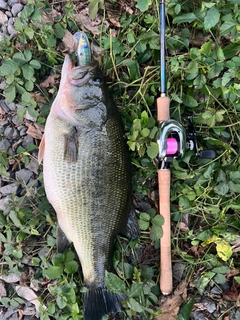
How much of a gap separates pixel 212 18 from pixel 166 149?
80 cm

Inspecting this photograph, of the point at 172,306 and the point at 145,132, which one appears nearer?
the point at 145,132

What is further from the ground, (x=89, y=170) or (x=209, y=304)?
(x=89, y=170)

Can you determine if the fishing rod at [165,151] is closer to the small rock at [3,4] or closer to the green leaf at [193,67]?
the green leaf at [193,67]

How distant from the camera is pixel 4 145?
7.50 ft

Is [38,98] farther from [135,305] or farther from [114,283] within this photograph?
[135,305]

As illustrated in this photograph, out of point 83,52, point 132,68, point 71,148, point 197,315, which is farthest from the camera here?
point 197,315

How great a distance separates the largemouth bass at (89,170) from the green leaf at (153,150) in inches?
5.4

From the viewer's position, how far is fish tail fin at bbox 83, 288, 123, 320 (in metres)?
2.06

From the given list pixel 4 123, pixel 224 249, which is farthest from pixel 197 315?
pixel 4 123

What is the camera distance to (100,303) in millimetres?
2062

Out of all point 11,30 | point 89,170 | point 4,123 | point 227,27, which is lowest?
point 89,170

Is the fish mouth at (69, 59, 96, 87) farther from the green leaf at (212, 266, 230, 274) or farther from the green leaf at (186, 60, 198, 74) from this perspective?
the green leaf at (212, 266, 230, 274)

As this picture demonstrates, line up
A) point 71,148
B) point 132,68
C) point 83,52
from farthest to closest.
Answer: point 132,68 → point 83,52 → point 71,148

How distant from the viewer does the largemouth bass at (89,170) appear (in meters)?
1.95
